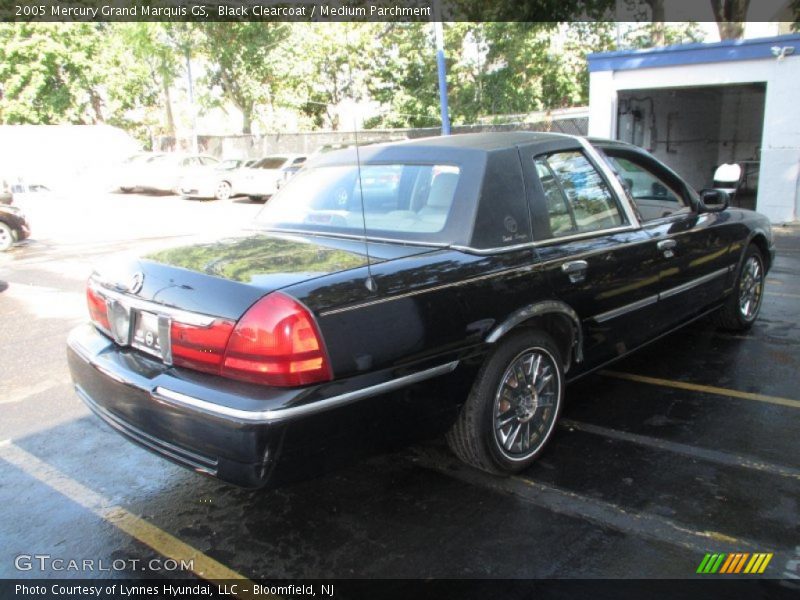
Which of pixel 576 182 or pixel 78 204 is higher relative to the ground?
pixel 576 182

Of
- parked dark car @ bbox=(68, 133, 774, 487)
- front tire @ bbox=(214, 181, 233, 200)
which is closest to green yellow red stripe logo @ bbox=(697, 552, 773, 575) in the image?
parked dark car @ bbox=(68, 133, 774, 487)

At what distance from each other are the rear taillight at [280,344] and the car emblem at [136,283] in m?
0.68

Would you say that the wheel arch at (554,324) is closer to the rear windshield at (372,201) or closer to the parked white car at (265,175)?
the rear windshield at (372,201)

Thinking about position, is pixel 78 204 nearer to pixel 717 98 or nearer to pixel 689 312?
pixel 717 98

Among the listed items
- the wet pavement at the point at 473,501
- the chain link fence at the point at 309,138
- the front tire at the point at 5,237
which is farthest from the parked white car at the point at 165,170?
the wet pavement at the point at 473,501

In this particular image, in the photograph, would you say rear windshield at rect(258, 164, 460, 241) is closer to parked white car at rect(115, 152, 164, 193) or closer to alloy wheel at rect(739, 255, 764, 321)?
alloy wheel at rect(739, 255, 764, 321)

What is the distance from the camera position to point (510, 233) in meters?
3.35

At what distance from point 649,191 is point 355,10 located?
73.8 feet

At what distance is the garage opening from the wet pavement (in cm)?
1143

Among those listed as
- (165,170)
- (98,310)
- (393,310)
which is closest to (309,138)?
(165,170)

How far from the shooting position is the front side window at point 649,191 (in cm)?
461

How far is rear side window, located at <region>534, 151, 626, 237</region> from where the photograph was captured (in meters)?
3.64

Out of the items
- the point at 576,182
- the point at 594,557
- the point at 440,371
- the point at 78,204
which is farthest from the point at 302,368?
the point at 78,204

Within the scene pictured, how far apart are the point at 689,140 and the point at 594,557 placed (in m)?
16.5
